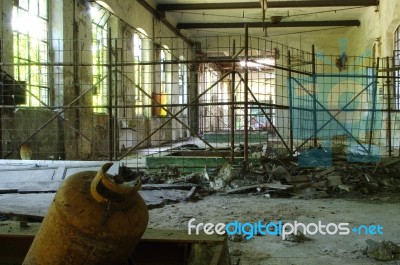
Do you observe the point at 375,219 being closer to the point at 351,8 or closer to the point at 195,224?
the point at 195,224

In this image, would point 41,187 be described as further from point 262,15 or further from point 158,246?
point 262,15

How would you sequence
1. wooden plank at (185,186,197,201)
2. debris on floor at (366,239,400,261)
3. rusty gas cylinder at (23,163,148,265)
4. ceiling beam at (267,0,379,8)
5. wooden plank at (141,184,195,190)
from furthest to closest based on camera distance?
1. ceiling beam at (267,0,379,8)
2. wooden plank at (141,184,195,190)
3. wooden plank at (185,186,197,201)
4. debris on floor at (366,239,400,261)
5. rusty gas cylinder at (23,163,148,265)

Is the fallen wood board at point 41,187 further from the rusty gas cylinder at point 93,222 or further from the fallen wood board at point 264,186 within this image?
the rusty gas cylinder at point 93,222

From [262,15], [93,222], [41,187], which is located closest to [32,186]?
[41,187]

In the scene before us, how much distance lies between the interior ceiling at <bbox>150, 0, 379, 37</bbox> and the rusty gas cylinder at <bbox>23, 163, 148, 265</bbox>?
49.0 ft

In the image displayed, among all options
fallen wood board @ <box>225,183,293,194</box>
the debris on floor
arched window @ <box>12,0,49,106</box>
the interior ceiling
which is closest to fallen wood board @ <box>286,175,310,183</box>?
fallen wood board @ <box>225,183,293,194</box>

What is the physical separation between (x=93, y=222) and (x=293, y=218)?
326 centimetres

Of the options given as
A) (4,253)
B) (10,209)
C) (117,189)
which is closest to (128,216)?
(117,189)

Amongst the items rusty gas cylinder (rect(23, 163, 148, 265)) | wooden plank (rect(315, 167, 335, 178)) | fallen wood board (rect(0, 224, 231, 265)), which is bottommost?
wooden plank (rect(315, 167, 335, 178))

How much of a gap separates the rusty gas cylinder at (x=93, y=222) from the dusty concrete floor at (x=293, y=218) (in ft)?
5.01

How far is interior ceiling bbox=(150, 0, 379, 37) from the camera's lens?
54.9 ft

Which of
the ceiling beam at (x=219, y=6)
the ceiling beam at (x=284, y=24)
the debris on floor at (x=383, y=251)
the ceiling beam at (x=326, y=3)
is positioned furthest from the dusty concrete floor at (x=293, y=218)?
the ceiling beam at (x=284, y=24)

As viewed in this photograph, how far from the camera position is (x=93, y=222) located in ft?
5.91

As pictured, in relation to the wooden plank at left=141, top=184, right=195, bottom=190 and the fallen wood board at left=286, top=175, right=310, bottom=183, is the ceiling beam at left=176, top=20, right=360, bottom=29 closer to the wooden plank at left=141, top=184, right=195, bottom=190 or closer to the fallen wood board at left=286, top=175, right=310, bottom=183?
the fallen wood board at left=286, top=175, right=310, bottom=183
